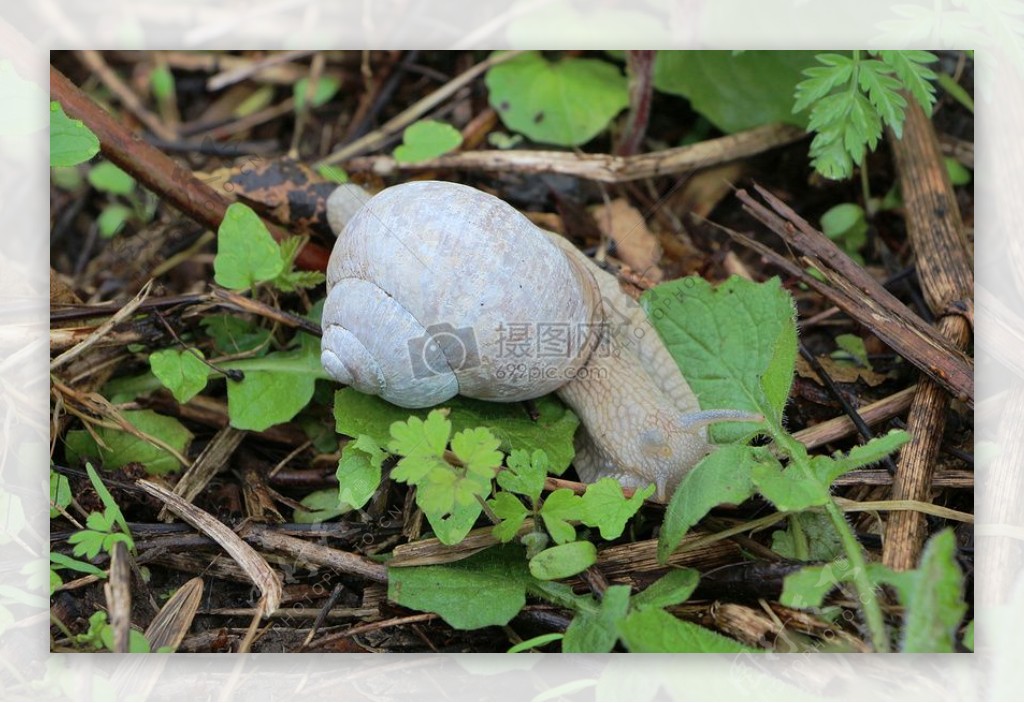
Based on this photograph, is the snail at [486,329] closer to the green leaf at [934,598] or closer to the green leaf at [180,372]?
the green leaf at [180,372]

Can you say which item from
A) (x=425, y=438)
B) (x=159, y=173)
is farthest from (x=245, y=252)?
(x=425, y=438)

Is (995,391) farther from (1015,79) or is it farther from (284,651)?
(284,651)

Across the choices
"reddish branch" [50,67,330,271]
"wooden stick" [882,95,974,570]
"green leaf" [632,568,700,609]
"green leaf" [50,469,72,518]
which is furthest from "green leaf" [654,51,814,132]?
"green leaf" [50,469,72,518]

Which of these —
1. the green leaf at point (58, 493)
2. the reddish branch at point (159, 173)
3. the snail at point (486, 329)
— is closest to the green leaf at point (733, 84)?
the snail at point (486, 329)

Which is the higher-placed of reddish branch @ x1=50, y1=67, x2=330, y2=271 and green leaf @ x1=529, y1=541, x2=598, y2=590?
reddish branch @ x1=50, y1=67, x2=330, y2=271

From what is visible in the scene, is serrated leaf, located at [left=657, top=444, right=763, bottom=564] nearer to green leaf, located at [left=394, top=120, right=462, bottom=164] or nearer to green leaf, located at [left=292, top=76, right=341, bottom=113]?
green leaf, located at [left=394, top=120, right=462, bottom=164]
